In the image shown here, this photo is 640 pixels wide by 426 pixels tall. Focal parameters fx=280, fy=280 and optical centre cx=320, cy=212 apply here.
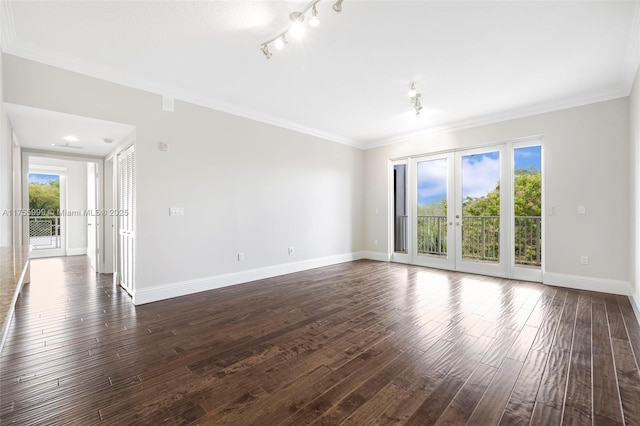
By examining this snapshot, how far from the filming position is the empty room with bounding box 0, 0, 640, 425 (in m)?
1.95

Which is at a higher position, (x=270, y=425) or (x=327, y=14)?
(x=327, y=14)

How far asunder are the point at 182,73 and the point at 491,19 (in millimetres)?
3447

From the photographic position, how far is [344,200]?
22.2 ft

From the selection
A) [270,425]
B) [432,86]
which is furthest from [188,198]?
[432,86]

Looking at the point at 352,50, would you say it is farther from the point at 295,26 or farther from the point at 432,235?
the point at 432,235

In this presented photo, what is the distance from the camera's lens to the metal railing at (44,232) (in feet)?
23.9

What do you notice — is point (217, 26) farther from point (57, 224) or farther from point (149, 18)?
point (57, 224)

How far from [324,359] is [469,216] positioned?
4542 millimetres

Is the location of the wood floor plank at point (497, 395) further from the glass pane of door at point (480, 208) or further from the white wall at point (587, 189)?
the glass pane of door at point (480, 208)

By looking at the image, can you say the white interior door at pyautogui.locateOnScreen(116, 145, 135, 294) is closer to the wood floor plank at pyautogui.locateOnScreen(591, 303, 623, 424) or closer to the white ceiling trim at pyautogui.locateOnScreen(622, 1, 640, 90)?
the wood floor plank at pyautogui.locateOnScreen(591, 303, 623, 424)

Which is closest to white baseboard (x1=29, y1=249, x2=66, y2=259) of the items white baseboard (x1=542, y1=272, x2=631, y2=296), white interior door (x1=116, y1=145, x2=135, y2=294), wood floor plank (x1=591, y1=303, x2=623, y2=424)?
white interior door (x1=116, y1=145, x2=135, y2=294)

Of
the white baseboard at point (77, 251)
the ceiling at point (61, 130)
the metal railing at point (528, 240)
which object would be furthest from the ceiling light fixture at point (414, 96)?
the white baseboard at point (77, 251)

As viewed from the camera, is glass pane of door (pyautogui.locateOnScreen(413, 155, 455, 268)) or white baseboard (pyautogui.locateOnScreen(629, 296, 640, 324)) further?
glass pane of door (pyautogui.locateOnScreen(413, 155, 455, 268))

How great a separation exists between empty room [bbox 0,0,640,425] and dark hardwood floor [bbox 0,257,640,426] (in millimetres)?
22
